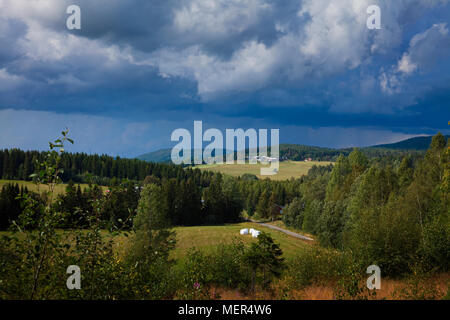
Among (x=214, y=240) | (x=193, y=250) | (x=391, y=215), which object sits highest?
(x=391, y=215)

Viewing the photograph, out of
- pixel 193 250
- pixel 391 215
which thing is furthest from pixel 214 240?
pixel 391 215

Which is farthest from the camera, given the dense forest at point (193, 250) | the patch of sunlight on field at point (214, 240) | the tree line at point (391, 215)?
the patch of sunlight on field at point (214, 240)

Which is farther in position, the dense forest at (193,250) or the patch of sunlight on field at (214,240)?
the patch of sunlight on field at (214,240)

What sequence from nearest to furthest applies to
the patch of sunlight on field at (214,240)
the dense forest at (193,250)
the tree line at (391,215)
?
the dense forest at (193,250)
the tree line at (391,215)
the patch of sunlight on field at (214,240)

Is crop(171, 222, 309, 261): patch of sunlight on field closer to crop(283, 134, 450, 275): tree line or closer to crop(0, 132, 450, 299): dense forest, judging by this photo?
crop(0, 132, 450, 299): dense forest

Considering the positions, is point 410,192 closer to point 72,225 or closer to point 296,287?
point 296,287

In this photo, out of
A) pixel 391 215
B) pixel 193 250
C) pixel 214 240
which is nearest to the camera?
pixel 193 250

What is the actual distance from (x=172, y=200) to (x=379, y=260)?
79888 mm

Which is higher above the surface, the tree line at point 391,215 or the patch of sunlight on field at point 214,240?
the tree line at point 391,215

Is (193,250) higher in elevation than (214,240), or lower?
higher

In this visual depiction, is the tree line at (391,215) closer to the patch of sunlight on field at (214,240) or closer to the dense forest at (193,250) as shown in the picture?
the dense forest at (193,250)

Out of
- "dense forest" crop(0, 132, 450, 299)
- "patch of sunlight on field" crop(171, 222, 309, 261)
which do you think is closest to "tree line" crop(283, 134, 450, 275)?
"dense forest" crop(0, 132, 450, 299)

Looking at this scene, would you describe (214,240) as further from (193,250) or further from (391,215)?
(391,215)

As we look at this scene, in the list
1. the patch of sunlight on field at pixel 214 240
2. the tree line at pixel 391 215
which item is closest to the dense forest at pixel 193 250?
the tree line at pixel 391 215
